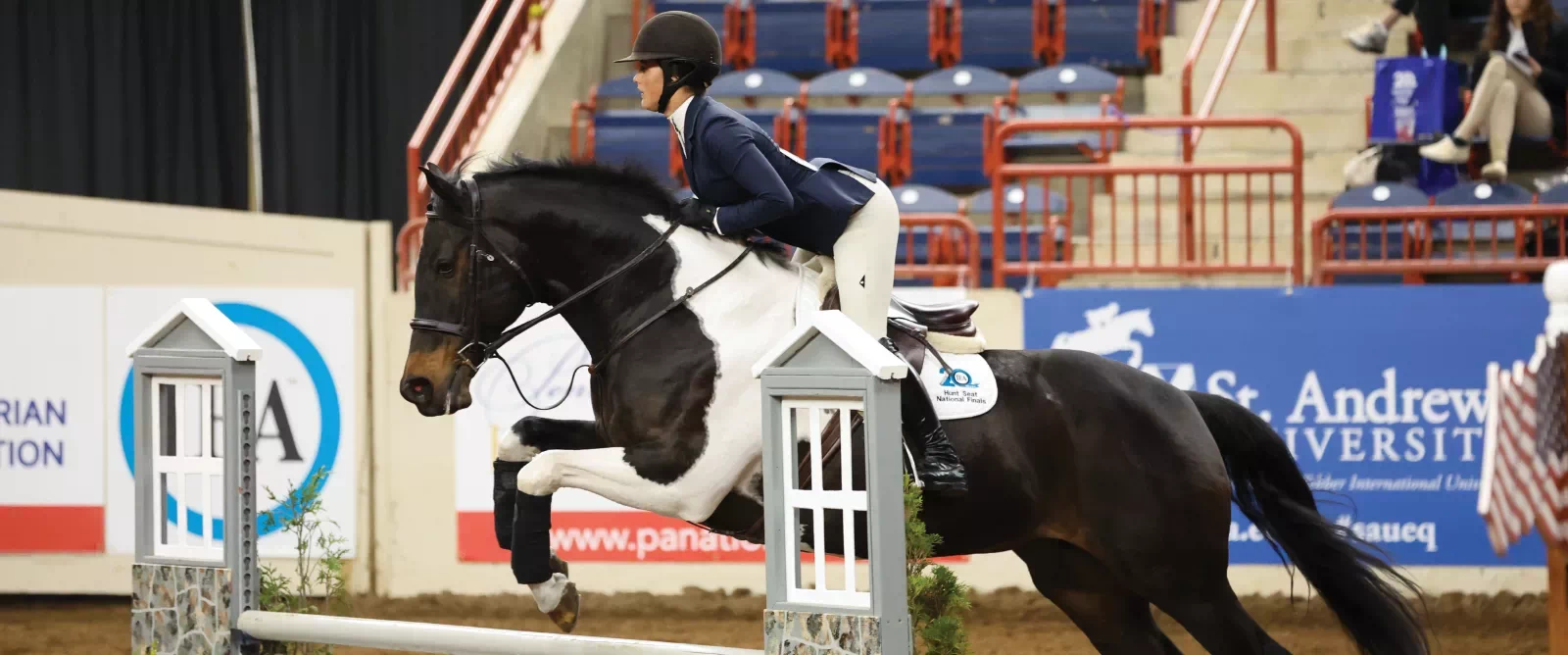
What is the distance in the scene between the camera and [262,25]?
1027cm

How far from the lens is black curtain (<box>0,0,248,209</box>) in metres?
10.1

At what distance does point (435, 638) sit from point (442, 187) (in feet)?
3.57

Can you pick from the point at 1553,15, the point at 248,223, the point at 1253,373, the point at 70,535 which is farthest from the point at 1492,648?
the point at 70,535

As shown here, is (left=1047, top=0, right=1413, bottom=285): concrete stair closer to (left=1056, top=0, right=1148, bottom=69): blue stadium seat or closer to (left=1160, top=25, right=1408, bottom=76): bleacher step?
(left=1160, top=25, right=1408, bottom=76): bleacher step

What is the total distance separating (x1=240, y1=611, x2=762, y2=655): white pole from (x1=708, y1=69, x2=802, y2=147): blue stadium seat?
6374 millimetres

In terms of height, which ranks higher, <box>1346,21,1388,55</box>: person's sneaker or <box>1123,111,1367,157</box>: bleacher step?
<box>1346,21,1388,55</box>: person's sneaker

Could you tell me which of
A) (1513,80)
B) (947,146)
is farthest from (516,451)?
(1513,80)

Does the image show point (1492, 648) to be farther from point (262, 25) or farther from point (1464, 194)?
point (262, 25)

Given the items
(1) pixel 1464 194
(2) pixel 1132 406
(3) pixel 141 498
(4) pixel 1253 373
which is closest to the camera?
(3) pixel 141 498

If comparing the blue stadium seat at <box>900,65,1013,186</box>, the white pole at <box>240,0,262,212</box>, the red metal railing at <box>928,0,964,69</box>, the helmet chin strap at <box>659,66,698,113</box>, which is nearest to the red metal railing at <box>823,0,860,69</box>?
the red metal railing at <box>928,0,964,69</box>

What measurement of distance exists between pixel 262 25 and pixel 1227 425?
765 centimetres

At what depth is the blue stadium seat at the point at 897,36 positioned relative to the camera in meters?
10.5

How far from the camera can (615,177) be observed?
414cm

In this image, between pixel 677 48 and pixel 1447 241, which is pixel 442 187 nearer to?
pixel 677 48
